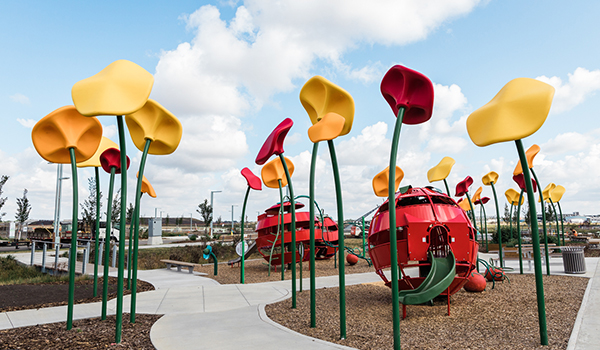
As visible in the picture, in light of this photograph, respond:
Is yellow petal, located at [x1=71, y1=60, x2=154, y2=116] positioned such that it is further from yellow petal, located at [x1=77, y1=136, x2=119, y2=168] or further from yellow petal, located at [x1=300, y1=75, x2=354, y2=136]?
yellow petal, located at [x1=77, y1=136, x2=119, y2=168]

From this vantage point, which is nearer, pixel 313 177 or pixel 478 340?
pixel 478 340

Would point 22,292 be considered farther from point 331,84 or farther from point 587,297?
point 587,297

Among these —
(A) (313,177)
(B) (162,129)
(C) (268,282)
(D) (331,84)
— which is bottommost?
(C) (268,282)

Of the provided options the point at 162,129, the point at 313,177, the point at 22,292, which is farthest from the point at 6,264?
the point at 313,177

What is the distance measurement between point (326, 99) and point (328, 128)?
2.66ft

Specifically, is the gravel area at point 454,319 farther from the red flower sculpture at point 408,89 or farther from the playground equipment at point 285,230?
the playground equipment at point 285,230

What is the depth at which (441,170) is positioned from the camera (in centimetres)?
1038

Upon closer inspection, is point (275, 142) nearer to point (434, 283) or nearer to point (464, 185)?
point (434, 283)

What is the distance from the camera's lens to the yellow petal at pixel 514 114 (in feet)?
14.9

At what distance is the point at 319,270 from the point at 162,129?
9554mm

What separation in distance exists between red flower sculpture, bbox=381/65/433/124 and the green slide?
2.76 meters

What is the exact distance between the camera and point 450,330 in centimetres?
583

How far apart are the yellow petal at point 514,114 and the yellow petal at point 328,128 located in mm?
1797

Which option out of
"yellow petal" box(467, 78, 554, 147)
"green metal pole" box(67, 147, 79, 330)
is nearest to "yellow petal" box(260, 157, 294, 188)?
"green metal pole" box(67, 147, 79, 330)
